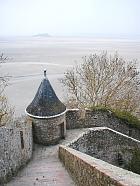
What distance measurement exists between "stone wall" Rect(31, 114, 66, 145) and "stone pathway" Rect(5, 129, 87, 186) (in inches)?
14.5

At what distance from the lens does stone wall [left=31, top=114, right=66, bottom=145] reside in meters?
18.5

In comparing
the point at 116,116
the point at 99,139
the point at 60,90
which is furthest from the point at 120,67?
the point at 60,90

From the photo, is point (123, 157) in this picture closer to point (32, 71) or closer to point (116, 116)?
point (116, 116)

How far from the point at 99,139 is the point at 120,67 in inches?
396

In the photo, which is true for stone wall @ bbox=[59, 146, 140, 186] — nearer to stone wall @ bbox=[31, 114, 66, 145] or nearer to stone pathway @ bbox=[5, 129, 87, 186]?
stone pathway @ bbox=[5, 129, 87, 186]

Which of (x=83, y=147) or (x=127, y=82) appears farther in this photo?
(x=127, y=82)

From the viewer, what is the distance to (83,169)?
35.4 feet

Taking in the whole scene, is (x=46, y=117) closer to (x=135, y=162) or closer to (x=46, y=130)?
(x=46, y=130)

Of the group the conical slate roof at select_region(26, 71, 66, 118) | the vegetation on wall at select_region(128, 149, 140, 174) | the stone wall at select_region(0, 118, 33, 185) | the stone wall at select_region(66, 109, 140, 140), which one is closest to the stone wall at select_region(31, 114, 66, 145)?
the conical slate roof at select_region(26, 71, 66, 118)

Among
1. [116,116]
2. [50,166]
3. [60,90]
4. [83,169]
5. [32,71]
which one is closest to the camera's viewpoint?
[83,169]

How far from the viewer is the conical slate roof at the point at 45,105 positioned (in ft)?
60.7

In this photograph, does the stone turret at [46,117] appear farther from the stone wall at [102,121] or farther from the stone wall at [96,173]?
the stone wall at [96,173]

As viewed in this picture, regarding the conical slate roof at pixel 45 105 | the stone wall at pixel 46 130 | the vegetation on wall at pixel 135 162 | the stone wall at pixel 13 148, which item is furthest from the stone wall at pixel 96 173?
the vegetation on wall at pixel 135 162

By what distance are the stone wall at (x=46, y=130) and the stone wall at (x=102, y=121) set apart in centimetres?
223
